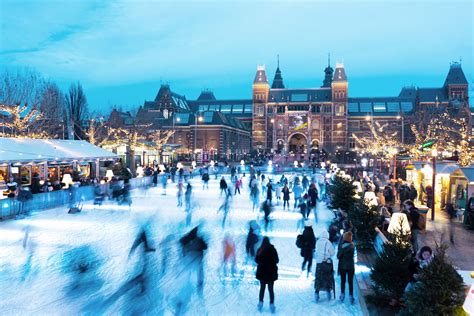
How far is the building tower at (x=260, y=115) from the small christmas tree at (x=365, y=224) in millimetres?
68925

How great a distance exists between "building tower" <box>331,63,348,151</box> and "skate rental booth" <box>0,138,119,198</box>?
5592cm

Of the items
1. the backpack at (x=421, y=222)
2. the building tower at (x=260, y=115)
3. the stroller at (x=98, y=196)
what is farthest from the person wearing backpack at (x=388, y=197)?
the building tower at (x=260, y=115)

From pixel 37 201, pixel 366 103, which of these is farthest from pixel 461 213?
pixel 366 103

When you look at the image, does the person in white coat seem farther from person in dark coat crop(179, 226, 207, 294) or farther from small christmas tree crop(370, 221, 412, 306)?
person in dark coat crop(179, 226, 207, 294)

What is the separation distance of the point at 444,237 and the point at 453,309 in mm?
8114

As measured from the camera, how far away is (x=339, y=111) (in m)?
77.9

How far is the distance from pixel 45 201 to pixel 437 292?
14912mm

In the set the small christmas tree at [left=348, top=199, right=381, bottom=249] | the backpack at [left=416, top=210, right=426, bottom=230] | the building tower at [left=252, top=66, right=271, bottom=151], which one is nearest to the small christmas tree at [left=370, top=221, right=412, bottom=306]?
the small christmas tree at [left=348, top=199, right=381, bottom=249]

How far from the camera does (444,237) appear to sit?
37.7ft

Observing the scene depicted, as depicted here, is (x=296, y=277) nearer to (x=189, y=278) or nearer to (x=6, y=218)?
(x=189, y=278)

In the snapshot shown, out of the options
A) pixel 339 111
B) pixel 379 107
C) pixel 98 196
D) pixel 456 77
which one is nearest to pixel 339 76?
pixel 339 111

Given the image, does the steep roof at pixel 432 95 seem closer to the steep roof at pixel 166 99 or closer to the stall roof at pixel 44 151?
the steep roof at pixel 166 99

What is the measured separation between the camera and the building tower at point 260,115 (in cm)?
8044

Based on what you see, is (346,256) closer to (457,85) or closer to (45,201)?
(45,201)
